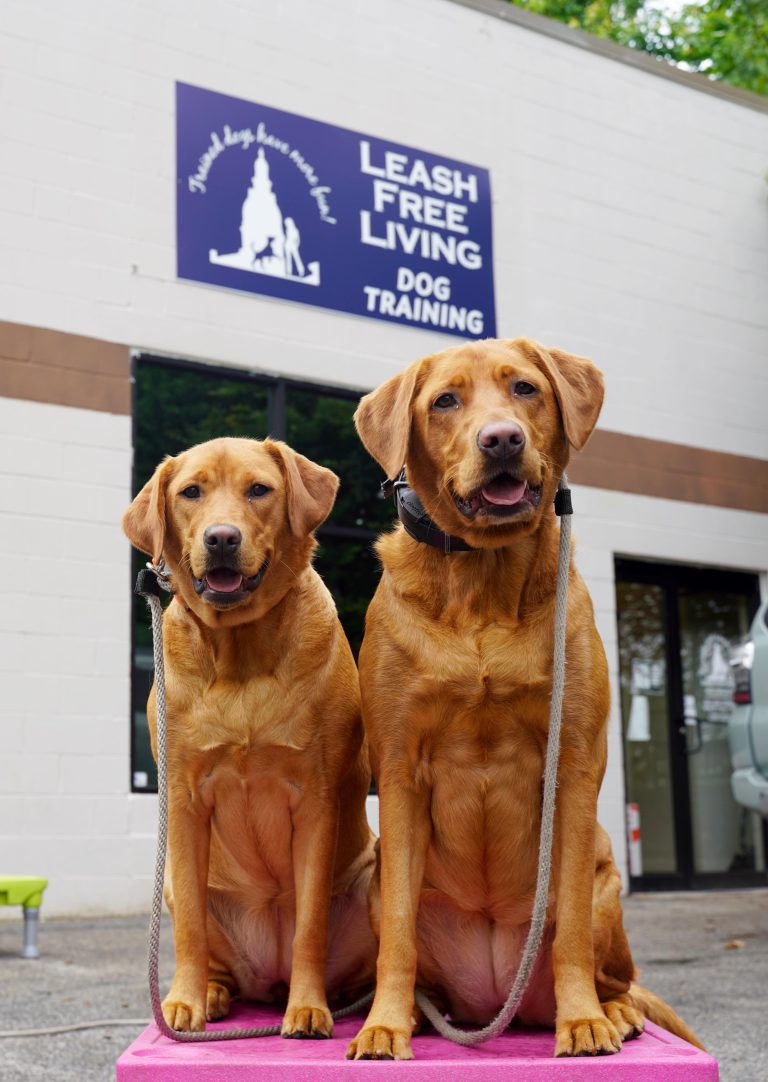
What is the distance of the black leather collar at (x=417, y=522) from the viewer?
100.0 inches

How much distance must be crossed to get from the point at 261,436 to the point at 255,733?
25.3ft

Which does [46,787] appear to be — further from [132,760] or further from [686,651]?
[686,651]

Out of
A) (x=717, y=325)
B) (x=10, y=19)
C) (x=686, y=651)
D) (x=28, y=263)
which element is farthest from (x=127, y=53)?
(x=686, y=651)

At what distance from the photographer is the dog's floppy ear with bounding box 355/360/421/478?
252 centimetres

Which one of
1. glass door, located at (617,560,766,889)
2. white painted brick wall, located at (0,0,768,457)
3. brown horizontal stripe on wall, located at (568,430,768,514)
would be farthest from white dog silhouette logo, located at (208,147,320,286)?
glass door, located at (617,560,766,889)

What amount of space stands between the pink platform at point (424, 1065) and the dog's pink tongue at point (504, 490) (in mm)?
1051

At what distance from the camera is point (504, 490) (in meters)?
2.41

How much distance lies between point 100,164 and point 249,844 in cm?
772

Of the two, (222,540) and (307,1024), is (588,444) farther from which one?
(307,1024)

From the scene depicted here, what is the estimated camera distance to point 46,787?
8.44 metres

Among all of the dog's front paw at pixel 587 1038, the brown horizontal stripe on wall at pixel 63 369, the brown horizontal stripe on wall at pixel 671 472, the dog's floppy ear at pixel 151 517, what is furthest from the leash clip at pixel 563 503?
the brown horizontal stripe on wall at pixel 671 472

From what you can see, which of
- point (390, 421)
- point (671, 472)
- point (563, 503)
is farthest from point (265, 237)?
point (563, 503)

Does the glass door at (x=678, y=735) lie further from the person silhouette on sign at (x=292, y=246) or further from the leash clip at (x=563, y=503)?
the leash clip at (x=563, y=503)

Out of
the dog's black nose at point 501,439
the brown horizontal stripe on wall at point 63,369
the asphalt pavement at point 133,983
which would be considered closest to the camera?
the dog's black nose at point 501,439
